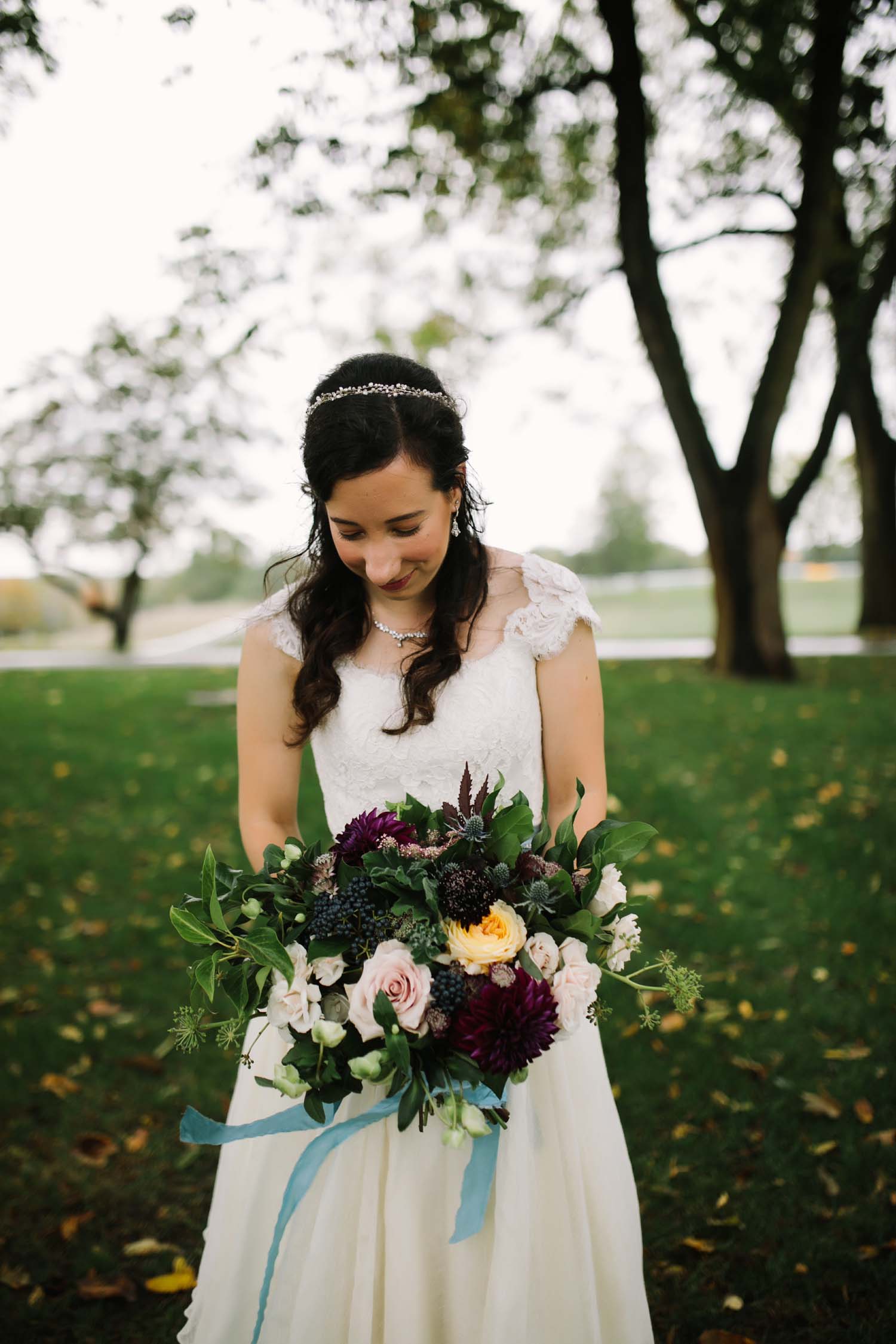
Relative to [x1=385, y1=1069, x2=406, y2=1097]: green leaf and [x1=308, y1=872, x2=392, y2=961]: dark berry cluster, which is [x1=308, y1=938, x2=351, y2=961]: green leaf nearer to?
[x1=308, y1=872, x2=392, y2=961]: dark berry cluster

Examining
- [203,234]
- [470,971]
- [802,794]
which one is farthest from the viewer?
[203,234]

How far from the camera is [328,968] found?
1.61 meters

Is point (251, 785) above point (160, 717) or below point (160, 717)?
above

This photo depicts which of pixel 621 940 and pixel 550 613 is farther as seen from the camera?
pixel 550 613

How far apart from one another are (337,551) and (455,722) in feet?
1.71

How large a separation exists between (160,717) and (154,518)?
45.8 ft

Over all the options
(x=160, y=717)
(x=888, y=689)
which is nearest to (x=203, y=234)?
(x=160, y=717)

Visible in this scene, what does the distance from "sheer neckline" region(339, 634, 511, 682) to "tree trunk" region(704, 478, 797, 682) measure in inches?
382

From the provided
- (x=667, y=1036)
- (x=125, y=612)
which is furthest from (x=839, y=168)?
(x=125, y=612)

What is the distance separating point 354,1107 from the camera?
6.65 ft

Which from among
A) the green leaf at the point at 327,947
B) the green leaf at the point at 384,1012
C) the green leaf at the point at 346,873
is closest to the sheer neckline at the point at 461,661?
the green leaf at the point at 346,873

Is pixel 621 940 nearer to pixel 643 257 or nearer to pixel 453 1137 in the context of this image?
pixel 453 1137

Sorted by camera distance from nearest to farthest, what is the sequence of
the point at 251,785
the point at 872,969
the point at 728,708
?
1. the point at 251,785
2. the point at 872,969
3. the point at 728,708

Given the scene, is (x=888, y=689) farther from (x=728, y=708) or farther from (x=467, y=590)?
(x=467, y=590)
